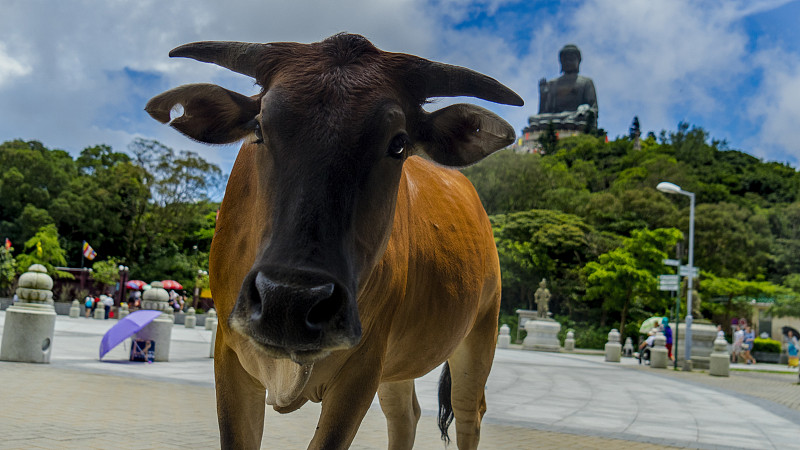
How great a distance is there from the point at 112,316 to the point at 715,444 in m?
35.1

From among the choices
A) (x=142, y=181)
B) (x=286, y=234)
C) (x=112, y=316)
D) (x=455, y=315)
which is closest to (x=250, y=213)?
(x=286, y=234)

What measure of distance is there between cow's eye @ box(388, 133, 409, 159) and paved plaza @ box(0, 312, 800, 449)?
4.53 metres

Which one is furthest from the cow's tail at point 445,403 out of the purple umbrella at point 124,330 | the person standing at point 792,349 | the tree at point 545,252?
the tree at point 545,252

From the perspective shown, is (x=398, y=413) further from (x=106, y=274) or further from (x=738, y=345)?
(x=106, y=274)

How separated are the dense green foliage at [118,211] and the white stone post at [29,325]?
4011 cm

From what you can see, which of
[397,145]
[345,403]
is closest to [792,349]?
[345,403]

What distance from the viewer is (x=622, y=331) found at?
42.3 metres

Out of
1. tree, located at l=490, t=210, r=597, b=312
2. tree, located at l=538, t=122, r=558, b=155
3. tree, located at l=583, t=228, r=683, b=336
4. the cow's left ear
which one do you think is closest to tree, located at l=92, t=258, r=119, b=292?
tree, located at l=490, t=210, r=597, b=312

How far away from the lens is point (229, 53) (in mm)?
2707

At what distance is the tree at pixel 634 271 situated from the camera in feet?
133

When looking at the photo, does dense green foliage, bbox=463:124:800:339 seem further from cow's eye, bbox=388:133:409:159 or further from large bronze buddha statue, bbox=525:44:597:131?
large bronze buddha statue, bbox=525:44:597:131

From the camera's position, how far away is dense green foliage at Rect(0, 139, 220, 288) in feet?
170

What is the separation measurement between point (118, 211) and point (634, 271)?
38237 millimetres

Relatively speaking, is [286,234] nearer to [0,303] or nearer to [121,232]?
[0,303]
